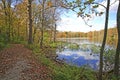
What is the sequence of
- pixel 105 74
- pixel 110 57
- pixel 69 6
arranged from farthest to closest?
pixel 110 57 → pixel 105 74 → pixel 69 6

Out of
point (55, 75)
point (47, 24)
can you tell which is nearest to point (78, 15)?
point (55, 75)

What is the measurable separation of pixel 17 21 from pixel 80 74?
26.1 m

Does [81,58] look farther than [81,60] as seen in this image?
Yes

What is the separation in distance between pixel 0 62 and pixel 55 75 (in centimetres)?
449

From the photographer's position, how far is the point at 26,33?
43.7 m

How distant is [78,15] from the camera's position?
1051 cm

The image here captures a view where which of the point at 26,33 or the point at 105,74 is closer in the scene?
the point at 105,74

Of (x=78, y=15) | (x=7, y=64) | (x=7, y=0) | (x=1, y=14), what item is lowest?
(x=7, y=64)

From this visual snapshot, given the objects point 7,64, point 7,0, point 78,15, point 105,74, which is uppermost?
point 7,0

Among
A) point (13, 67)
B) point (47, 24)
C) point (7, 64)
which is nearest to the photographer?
point (13, 67)

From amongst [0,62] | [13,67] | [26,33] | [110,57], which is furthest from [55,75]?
[26,33]

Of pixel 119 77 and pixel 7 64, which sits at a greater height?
pixel 7 64

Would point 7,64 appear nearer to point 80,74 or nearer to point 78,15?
point 80,74

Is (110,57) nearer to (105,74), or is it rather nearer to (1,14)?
(105,74)
